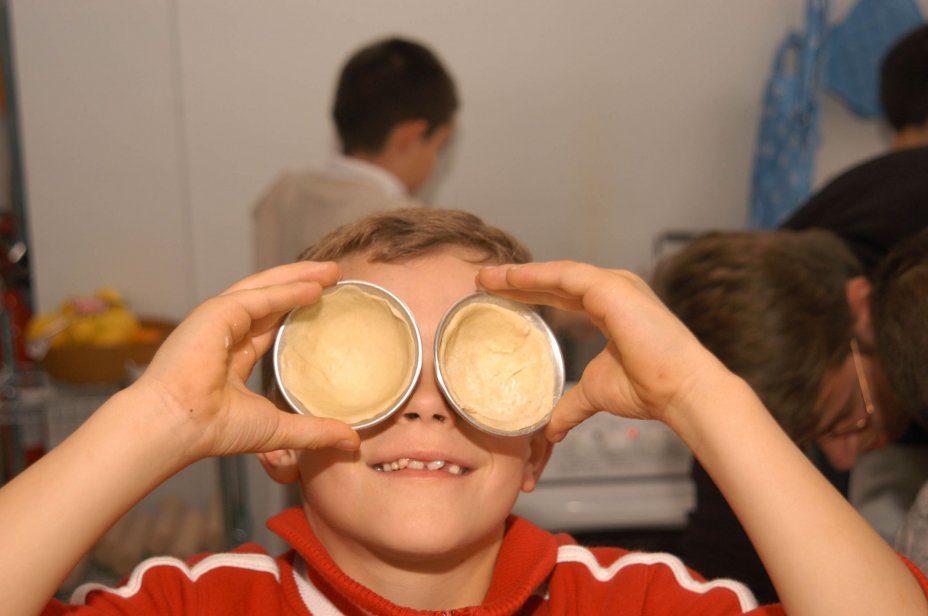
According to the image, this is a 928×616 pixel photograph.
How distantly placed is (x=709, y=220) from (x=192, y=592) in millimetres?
2087

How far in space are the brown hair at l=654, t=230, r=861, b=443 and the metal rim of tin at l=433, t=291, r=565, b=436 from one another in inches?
18.0

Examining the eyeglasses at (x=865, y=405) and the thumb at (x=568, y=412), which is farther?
the eyeglasses at (x=865, y=405)

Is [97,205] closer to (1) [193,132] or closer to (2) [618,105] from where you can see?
(1) [193,132]

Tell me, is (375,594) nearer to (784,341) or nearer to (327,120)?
(784,341)

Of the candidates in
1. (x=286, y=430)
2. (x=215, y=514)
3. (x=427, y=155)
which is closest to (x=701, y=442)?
(x=286, y=430)

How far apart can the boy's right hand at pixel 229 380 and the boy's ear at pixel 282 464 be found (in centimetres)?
14

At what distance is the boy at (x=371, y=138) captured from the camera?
2107mm

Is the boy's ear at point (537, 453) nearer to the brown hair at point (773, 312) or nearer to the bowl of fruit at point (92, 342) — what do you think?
the brown hair at point (773, 312)

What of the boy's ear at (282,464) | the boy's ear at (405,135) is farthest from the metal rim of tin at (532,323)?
the boy's ear at (405,135)

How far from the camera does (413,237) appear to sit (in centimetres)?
104

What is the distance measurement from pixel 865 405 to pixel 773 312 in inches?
12.3

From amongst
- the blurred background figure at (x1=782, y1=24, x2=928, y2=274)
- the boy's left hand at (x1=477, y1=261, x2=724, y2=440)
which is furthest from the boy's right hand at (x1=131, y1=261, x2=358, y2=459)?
the blurred background figure at (x1=782, y1=24, x2=928, y2=274)

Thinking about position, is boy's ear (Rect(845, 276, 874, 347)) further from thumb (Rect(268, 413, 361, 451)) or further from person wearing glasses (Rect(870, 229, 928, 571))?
thumb (Rect(268, 413, 361, 451))

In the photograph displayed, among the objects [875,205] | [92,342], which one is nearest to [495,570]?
[875,205]
